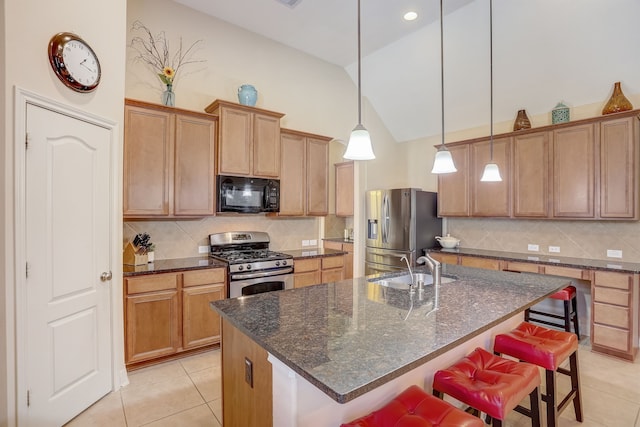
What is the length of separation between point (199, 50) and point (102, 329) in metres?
3.14

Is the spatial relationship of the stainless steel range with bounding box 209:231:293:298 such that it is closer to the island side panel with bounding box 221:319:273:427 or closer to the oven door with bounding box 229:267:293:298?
the oven door with bounding box 229:267:293:298

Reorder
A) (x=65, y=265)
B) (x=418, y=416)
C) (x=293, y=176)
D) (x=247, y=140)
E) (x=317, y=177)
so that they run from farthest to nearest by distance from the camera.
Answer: (x=317, y=177) < (x=293, y=176) < (x=247, y=140) < (x=65, y=265) < (x=418, y=416)

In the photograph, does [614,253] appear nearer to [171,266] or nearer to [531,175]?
[531,175]

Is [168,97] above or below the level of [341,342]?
above

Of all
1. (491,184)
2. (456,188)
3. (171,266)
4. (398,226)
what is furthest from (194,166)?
(491,184)

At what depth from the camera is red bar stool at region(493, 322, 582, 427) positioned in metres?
1.70

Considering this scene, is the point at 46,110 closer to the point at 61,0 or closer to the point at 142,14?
the point at 61,0

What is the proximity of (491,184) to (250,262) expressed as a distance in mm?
3384

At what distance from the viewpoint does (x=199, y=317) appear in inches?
122

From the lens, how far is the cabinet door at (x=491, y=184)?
4113mm

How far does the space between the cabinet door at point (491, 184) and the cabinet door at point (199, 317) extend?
359 cm

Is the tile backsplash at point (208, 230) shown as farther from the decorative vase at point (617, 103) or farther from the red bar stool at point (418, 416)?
the decorative vase at point (617, 103)

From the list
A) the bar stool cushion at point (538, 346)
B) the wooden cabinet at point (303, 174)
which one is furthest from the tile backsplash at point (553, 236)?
the bar stool cushion at point (538, 346)

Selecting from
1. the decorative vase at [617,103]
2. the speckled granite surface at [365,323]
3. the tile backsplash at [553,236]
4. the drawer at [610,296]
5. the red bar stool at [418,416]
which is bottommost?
the drawer at [610,296]
